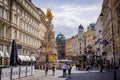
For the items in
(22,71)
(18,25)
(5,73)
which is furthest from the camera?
(18,25)

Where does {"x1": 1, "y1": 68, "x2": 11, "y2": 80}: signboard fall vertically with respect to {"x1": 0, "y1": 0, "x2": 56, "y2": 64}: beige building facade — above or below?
below

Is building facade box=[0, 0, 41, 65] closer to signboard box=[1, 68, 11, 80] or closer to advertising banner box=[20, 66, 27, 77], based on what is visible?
advertising banner box=[20, 66, 27, 77]

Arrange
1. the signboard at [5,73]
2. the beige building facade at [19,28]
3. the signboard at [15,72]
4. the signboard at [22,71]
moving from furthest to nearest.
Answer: the beige building facade at [19,28] → the signboard at [22,71] → the signboard at [15,72] → the signboard at [5,73]

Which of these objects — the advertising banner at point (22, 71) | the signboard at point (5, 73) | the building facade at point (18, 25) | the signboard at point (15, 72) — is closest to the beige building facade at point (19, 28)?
the building facade at point (18, 25)

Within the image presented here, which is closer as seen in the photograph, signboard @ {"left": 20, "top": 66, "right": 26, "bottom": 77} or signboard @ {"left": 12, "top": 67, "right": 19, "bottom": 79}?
signboard @ {"left": 12, "top": 67, "right": 19, "bottom": 79}

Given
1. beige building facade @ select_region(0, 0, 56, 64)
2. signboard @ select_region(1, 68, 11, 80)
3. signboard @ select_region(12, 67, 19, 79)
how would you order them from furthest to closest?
beige building facade @ select_region(0, 0, 56, 64)
signboard @ select_region(12, 67, 19, 79)
signboard @ select_region(1, 68, 11, 80)

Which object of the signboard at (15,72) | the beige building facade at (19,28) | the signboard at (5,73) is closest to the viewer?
the signboard at (5,73)

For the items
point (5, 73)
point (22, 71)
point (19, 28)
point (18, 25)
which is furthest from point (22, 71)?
point (19, 28)

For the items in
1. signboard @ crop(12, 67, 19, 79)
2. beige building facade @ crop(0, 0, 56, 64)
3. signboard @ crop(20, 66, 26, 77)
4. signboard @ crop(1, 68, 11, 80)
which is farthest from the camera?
beige building facade @ crop(0, 0, 56, 64)

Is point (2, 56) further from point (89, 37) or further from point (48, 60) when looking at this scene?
point (89, 37)

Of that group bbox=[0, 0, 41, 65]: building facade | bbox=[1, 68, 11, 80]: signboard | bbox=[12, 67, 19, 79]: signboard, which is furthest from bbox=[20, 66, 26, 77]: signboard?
bbox=[0, 0, 41, 65]: building facade

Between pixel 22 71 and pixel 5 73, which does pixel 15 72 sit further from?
pixel 5 73

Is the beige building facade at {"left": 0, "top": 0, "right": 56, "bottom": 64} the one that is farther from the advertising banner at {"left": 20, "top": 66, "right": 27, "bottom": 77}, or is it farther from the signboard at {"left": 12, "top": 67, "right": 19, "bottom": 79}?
the signboard at {"left": 12, "top": 67, "right": 19, "bottom": 79}

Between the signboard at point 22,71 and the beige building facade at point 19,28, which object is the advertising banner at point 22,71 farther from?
the beige building facade at point 19,28
